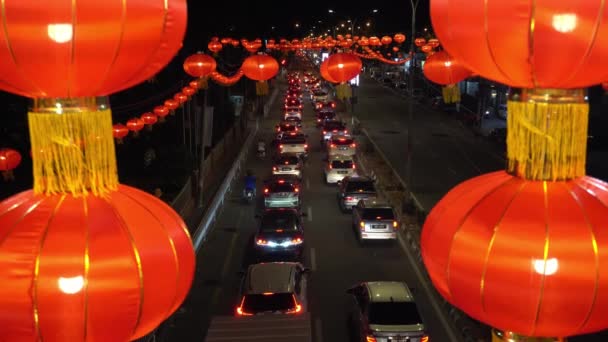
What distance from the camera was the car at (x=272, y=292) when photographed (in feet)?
45.9

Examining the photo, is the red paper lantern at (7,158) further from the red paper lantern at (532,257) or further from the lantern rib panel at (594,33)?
the lantern rib panel at (594,33)

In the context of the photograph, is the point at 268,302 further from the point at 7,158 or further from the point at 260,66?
the point at 7,158

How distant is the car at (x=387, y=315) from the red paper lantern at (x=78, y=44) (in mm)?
9921

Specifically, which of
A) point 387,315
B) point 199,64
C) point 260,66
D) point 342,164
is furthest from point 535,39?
point 342,164

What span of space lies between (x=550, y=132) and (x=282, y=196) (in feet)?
75.6

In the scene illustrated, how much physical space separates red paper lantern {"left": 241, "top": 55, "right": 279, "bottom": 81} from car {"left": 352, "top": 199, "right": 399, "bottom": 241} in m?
7.58

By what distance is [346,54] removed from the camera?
1382cm

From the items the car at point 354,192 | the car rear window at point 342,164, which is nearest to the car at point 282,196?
the car at point 354,192

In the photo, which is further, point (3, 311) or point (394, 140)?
point (394, 140)

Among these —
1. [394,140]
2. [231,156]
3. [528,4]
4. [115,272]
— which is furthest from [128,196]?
[394,140]

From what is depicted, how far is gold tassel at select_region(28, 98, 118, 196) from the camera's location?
4.55 m

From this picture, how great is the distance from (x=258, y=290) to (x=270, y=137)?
3641 cm

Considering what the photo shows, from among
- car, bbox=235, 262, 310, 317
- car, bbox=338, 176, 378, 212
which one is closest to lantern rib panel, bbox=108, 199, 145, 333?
car, bbox=235, 262, 310, 317

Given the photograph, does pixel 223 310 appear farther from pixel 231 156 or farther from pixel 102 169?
pixel 231 156
